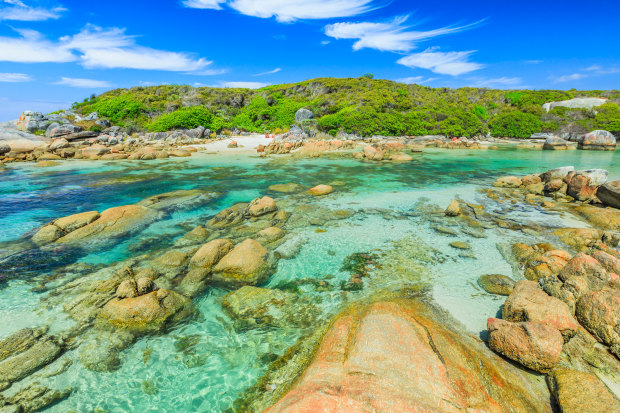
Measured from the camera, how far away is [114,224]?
9117 millimetres

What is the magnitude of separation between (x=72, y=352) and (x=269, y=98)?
58348 millimetres

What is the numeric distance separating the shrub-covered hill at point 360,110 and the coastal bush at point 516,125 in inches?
5.3

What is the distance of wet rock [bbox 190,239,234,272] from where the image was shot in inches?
263

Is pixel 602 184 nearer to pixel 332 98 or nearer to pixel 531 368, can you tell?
pixel 531 368

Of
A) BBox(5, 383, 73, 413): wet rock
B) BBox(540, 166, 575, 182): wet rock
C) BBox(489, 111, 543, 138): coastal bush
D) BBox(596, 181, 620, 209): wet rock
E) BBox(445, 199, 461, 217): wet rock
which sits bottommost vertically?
BBox(5, 383, 73, 413): wet rock

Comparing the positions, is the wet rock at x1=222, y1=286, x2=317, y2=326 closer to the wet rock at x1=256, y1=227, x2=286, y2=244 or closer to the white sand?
the wet rock at x1=256, y1=227, x2=286, y2=244

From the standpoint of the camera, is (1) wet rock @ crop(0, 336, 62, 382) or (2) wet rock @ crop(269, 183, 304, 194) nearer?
(1) wet rock @ crop(0, 336, 62, 382)

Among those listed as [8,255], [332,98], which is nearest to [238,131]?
[332,98]

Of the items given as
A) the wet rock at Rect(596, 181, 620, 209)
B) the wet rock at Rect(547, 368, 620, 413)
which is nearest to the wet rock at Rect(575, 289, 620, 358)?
the wet rock at Rect(547, 368, 620, 413)

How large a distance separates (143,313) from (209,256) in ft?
6.81

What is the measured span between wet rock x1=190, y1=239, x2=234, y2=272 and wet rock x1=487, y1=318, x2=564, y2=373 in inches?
230

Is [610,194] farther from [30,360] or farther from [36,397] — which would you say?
[30,360]

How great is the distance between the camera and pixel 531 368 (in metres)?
3.67

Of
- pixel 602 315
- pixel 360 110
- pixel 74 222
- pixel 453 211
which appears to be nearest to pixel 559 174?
pixel 453 211
